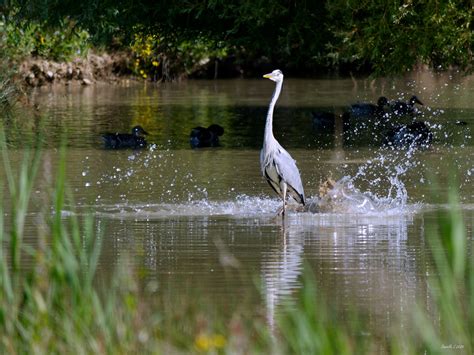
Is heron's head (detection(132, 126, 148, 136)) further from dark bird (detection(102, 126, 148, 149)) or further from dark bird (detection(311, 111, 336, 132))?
dark bird (detection(311, 111, 336, 132))

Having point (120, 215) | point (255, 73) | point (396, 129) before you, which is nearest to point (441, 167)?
point (396, 129)

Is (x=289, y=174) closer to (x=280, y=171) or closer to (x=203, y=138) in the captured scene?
(x=280, y=171)

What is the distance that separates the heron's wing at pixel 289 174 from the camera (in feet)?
45.3

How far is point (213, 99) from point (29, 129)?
10.0 meters

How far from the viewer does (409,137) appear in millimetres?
20656

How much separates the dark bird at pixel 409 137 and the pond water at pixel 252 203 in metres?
0.27

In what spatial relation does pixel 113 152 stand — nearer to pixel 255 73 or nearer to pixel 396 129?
pixel 396 129

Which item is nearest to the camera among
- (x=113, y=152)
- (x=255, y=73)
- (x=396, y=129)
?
(x=113, y=152)

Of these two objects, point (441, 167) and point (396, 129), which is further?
point (396, 129)

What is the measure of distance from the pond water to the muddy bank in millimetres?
7453

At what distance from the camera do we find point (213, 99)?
32531 mm

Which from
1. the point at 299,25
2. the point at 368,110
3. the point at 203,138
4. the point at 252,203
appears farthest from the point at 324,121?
the point at 252,203

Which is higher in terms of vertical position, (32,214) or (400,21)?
(400,21)

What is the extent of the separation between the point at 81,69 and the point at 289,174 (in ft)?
81.9
